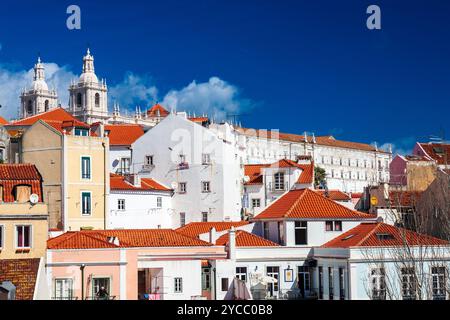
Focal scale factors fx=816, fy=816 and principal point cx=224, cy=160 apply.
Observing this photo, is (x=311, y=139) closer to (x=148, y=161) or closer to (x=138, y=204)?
(x=148, y=161)

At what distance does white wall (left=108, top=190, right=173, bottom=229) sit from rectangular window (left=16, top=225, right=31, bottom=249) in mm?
14173

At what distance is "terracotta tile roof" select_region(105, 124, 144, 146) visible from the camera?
53.8 m

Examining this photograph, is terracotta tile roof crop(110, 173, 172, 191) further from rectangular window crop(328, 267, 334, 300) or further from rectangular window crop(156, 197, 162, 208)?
rectangular window crop(328, 267, 334, 300)

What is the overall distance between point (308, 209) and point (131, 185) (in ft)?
44.3

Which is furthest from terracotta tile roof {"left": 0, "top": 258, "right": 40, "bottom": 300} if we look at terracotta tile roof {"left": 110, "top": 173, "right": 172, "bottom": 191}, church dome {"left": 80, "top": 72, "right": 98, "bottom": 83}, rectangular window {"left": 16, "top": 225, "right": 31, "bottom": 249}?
church dome {"left": 80, "top": 72, "right": 98, "bottom": 83}

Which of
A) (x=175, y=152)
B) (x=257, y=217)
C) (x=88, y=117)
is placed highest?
(x=88, y=117)

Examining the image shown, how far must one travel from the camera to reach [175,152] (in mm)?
50000

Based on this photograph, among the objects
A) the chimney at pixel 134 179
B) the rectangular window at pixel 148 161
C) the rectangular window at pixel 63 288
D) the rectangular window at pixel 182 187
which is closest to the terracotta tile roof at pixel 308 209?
the rectangular window at pixel 63 288

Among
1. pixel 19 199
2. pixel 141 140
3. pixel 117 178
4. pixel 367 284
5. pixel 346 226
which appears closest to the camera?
pixel 367 284

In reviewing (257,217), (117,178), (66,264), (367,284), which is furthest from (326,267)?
(117,178)

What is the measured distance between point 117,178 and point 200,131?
244 inches

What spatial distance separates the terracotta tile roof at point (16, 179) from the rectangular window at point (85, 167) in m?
8.08

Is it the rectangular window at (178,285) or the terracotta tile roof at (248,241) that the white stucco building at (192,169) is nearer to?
the terracotta tile roof at (248,241)

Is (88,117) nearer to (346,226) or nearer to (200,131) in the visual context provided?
(200,131)
